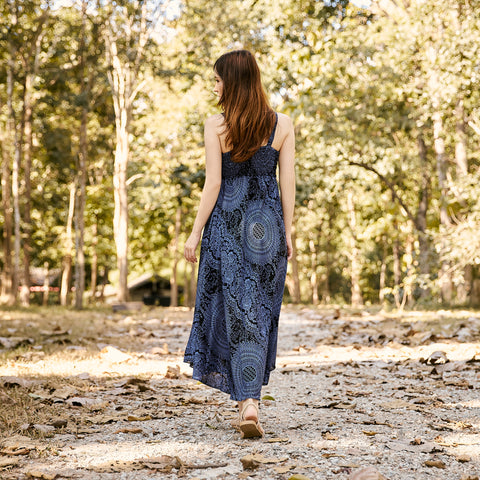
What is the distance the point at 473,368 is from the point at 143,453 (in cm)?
354

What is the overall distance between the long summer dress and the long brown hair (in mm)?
99

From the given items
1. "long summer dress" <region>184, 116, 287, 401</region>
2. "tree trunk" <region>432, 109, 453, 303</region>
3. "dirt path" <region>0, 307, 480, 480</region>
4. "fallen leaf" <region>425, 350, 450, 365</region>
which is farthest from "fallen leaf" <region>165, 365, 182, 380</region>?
"tree trunk" <region>432, 109, 453, 303</region>

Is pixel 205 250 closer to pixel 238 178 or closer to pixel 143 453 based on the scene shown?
pixel 238 178

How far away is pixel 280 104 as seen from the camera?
528 inches

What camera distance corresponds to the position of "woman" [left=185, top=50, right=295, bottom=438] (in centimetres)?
366

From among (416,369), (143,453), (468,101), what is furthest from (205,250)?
(468,101)

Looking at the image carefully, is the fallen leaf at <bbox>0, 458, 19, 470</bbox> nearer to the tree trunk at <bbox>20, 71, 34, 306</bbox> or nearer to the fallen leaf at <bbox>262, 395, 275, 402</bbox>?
the fallen leaf at <bbox>262, 395, 275, 402</bbox>

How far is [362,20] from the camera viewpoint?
16.6 meters

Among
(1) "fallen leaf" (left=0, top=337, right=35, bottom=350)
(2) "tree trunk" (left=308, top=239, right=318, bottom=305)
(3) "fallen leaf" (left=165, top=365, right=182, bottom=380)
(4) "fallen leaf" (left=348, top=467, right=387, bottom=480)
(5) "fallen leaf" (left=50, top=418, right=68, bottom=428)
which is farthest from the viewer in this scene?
(2) "tree trunk" (left=308, top=239, right=318, bottom=305)

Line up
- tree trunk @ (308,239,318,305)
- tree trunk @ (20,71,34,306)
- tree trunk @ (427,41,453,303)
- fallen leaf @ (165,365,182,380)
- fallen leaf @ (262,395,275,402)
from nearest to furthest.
→ fallen leaf @ (262,395,275,402)
fallen leaf @ (165,365,182,380)
tree trunk @ (427,41,453,303)
tree trunk @ (20,71,34,306)
tree trunk @ (308,239,318,305)

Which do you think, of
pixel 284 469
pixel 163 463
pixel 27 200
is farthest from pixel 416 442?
pixel 27 200

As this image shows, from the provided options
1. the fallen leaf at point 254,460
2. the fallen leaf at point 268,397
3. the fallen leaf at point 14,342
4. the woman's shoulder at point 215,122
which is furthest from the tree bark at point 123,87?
the fallen leaf at point 254,460

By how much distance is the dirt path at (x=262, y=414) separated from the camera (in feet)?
9.37

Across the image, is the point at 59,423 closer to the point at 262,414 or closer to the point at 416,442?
the point at 262,414
